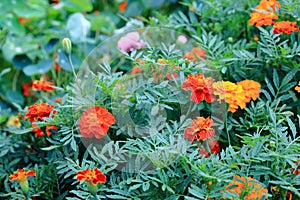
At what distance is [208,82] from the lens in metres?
1.15

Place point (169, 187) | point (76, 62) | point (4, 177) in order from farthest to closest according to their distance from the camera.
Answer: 1. point (76, 62)
2. point (4, 177)
3. point (169, 187)

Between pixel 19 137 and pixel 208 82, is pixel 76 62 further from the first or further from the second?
pixel 208 82

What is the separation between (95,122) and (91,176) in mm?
140

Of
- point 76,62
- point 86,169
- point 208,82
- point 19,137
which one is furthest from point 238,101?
point 76,62

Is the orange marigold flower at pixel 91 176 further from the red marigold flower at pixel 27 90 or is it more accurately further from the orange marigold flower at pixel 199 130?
the red marigold flower at pixel 27 90

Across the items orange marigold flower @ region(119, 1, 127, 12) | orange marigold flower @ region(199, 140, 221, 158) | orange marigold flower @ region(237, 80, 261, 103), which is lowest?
orange marigold flower @ region(119, 1, 127, 12)

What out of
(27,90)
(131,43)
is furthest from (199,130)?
(27,90)

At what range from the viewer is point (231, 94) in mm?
1181

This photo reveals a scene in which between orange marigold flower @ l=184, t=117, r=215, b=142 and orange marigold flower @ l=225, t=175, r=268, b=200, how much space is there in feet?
0.36

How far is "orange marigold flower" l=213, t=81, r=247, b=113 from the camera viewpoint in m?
1.17

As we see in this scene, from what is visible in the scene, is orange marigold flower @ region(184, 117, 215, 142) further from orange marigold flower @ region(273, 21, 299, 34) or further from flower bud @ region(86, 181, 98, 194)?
orange marigold flower @ region(273, 21, 299, 34)

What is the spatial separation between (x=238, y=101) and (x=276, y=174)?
19 centimetres

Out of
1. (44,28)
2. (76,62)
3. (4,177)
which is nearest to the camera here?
(4,177)

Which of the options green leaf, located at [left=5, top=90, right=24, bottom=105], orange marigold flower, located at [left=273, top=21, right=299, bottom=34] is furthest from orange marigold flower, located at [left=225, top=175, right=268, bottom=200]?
green leaf, located at [left=5, top=90, right=24, bottom=105]
